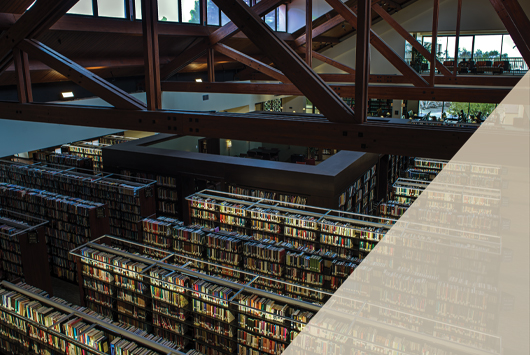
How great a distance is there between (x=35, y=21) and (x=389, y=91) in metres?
6.51

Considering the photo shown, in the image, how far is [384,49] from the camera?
7.79 meters

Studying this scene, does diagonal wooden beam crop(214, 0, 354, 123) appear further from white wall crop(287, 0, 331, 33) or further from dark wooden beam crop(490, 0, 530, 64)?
white wall crop(287, 0, 331, 33)

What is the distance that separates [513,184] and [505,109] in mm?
7728

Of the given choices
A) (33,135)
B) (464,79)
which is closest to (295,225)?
(464,79)

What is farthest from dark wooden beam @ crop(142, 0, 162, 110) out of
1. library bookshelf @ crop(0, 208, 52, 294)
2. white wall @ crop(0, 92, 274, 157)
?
white wall @ crop(0, 92, 274, 157)

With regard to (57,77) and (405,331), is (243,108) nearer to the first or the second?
(57,77)

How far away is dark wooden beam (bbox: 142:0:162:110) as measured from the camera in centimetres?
536

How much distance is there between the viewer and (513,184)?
43.5 feet

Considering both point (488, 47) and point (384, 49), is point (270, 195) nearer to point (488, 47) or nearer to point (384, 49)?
point (384, 49)

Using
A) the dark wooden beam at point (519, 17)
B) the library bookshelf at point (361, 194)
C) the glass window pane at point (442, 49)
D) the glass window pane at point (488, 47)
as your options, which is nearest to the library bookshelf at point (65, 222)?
the library bookshelf at point (361, 194)

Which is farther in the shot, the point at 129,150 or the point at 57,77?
the point at 57,77

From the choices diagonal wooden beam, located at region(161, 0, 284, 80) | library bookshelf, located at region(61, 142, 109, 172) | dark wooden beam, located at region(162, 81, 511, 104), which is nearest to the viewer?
dark wooden beam, located at region(162, 81, 511, 104)

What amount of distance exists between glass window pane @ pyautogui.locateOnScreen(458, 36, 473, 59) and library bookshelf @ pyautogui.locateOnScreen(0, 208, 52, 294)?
19174 millimetres

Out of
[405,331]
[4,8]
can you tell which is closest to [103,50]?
[4,8]
